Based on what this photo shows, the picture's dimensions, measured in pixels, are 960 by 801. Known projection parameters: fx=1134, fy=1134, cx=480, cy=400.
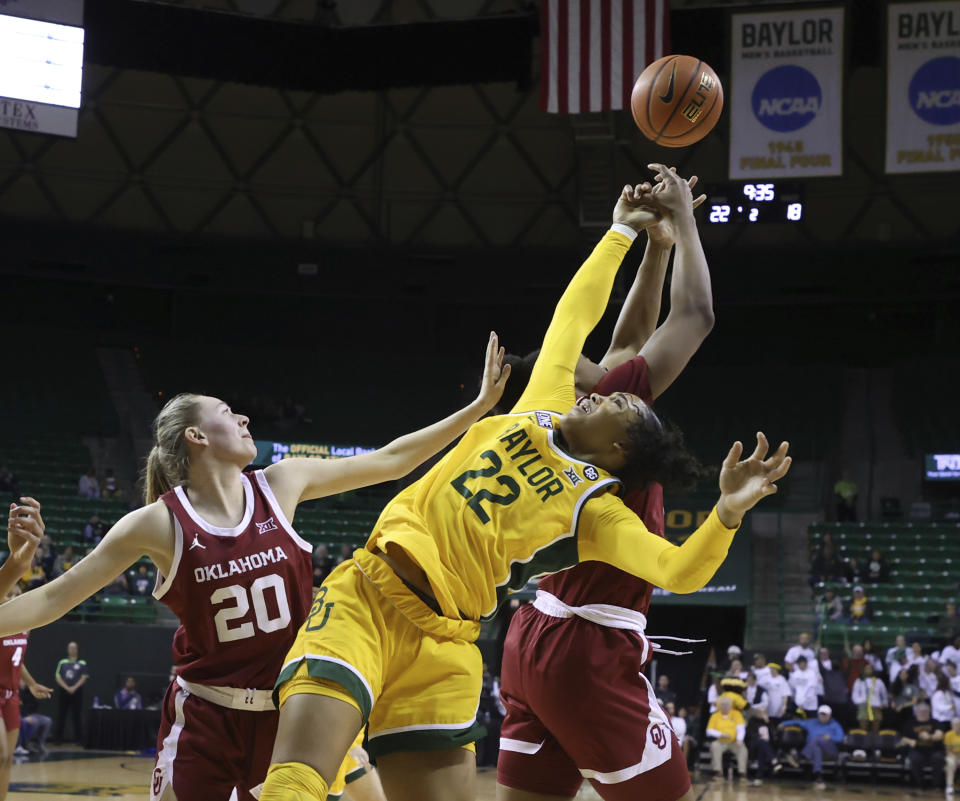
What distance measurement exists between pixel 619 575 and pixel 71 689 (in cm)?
1238

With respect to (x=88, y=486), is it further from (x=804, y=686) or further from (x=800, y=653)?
(x=804, y=686)

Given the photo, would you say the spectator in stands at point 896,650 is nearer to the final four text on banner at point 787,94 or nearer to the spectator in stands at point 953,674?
the spectator in stands at point 953,674

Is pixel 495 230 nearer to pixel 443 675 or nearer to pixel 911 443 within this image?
pixel 911 443

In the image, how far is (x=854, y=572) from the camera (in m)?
16.6

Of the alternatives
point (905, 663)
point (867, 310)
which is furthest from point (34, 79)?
point (867, 310)

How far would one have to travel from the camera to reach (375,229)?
2219 centimetres

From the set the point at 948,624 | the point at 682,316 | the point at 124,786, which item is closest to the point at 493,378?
the point at 682,316

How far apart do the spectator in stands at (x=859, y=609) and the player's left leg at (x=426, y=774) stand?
1347 centimetres

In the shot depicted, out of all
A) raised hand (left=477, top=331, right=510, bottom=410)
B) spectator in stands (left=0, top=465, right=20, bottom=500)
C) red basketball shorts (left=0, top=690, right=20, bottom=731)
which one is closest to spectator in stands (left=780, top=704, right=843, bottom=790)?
red basketball shorts (left=0, top=690, right=20, bottom=731)

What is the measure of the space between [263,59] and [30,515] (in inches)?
573

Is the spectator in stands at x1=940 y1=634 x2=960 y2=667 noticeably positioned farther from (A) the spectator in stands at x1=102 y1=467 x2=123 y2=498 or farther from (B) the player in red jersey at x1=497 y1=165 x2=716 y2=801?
(A) the spectator in stands at x1=102 y1=467 x2=123 y2=498

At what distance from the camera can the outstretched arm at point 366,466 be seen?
12.3 feet

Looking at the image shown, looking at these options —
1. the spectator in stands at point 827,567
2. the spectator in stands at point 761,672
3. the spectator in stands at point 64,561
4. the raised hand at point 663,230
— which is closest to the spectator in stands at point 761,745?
the spectator in stands at point 761,672

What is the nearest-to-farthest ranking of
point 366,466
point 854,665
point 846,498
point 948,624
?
point 366,466
point 854,665
point 948,624
point 846,498
